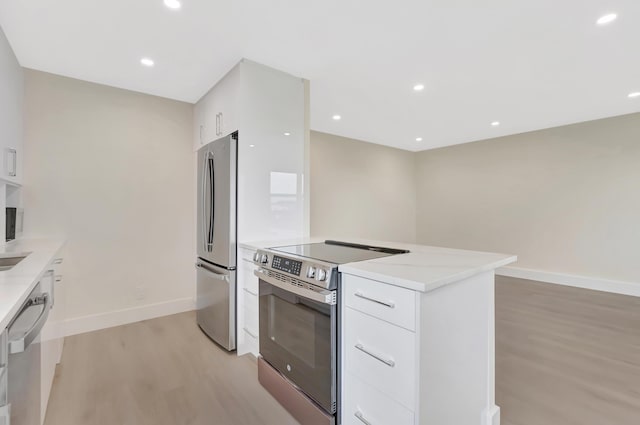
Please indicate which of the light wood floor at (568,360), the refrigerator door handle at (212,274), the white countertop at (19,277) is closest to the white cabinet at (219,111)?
the refrigerator door handle at (212,274)

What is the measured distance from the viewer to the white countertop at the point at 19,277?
35.5 inches

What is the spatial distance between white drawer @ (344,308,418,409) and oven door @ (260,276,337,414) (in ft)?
0.35

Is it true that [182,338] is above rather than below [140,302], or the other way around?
below

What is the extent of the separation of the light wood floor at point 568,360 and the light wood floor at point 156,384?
1.61m

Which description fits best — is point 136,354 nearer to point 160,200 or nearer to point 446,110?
point 160,200

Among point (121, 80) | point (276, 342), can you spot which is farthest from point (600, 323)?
point (121, 80)

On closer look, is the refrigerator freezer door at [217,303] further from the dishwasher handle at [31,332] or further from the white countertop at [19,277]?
the dishwasher handle at [31,332]

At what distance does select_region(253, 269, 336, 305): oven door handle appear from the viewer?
4.84 feet

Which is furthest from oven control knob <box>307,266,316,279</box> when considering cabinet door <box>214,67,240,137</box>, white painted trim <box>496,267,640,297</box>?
white painted trim <box>496,267,640,297</box>

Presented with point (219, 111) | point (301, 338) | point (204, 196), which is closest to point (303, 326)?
point (301, 338)

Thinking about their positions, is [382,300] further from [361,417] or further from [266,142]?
[266,142]

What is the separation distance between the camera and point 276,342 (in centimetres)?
191

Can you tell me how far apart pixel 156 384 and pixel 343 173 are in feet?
13.7

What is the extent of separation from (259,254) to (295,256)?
42 centimetres
